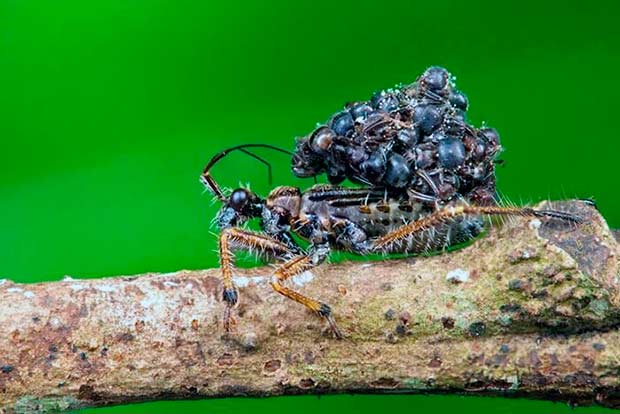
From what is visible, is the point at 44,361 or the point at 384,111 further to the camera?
the point at 384,111

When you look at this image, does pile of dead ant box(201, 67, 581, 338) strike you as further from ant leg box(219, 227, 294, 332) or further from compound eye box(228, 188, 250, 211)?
compound eye box(228, 188, 250, 211)

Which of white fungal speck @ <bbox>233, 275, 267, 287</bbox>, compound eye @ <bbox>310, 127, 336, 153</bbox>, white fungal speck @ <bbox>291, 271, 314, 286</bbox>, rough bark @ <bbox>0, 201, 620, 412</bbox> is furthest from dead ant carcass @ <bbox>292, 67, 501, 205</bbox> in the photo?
white fungal speck @ <bbox>233, 275, 267, 287</bbox>

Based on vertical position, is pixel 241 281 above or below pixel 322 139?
below

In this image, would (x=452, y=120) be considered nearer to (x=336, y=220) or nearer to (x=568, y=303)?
(x=336, y=220)

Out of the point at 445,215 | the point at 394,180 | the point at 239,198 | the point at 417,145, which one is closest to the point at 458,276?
the point at 445,215

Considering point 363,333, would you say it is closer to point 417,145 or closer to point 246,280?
point 246,280

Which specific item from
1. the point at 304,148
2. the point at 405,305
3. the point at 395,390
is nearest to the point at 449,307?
the point at 405,305
